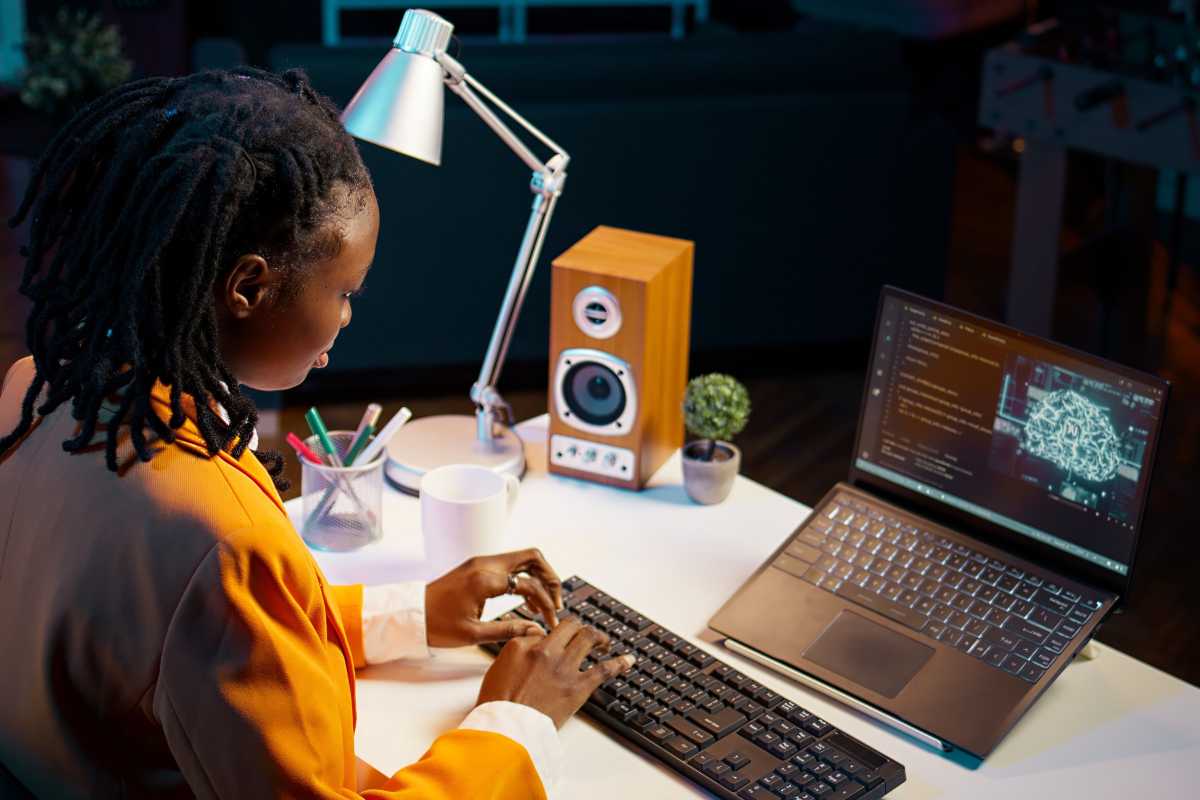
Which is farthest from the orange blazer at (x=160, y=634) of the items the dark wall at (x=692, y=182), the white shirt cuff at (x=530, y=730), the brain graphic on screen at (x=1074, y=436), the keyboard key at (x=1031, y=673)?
the dark wall at (x=692, y=182)

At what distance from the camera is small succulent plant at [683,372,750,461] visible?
172 centimetres

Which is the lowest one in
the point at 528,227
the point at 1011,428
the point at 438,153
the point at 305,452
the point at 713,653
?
the point at 713,653

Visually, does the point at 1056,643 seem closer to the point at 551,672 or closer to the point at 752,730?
the point at 752,730

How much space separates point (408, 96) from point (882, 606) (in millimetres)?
745

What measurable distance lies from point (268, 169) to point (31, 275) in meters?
0.25

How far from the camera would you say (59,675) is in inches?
41.6

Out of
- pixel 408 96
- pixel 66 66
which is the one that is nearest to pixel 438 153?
pixel 408 96

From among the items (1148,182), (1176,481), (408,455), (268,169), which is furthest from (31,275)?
(1148,182)

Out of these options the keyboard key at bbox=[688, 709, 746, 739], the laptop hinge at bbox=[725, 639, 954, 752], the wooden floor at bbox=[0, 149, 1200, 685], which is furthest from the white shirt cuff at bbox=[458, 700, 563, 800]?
the wooden floor at bbox=[0, 149, 1200, 685]

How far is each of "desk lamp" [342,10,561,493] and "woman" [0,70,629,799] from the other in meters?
0.42

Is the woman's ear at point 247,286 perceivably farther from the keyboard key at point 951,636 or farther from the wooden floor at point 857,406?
the wooden floor at point 857,406

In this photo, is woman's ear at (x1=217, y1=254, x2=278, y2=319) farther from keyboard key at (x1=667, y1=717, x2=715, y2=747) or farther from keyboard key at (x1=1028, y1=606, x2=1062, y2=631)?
keyboard key at (x1=1028, y1=606, x2=1062, y2=631)

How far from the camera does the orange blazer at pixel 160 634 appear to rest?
1.02 meters

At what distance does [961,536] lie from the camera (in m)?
1.55
